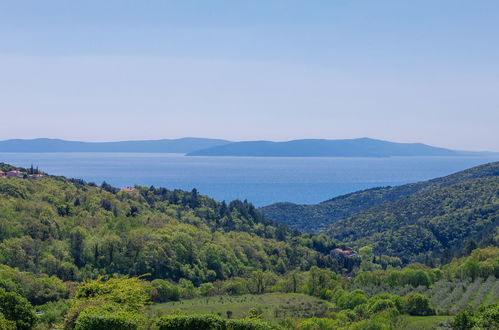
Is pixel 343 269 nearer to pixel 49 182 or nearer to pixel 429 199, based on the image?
pixel 49 182

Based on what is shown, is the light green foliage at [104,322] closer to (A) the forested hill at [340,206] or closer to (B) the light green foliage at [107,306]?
(B) the light green foliage at [107,306]

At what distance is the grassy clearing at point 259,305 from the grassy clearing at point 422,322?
742 cm

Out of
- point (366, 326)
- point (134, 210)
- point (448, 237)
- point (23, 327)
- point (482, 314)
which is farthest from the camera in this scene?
point (448, 237)

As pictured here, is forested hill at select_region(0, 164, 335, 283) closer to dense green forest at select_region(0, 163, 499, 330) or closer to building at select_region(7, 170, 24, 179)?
dense green forest at select_region(0, 163, 499, 330)

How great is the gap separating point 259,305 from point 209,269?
25703mm

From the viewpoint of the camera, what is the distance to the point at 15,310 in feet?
90.3

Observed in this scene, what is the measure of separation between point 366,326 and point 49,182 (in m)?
76.3

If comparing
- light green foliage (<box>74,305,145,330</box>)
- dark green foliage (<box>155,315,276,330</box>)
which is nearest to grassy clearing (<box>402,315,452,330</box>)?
dark green foliage (<box>155,315,276,330</box>)

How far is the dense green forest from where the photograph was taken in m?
28.6

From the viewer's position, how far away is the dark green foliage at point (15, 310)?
27.2 m

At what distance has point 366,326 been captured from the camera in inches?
1350

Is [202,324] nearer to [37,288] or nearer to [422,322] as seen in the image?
[422,322]

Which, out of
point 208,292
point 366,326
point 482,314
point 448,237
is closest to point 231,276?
point 208,292

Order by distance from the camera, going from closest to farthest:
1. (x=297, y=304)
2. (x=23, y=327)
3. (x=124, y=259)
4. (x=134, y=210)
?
(x=23, y=327) → (x=297, y=304) → (x=124, y=259) → (x=134, y=210)
